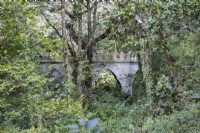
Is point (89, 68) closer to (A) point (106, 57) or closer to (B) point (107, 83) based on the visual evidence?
(A) point (106, 57)

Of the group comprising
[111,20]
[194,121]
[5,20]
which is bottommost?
[194,121]

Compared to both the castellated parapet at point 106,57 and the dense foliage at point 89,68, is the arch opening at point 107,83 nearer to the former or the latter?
the castellated parapet at point 106,57

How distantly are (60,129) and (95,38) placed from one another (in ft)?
14.5

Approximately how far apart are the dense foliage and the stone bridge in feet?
1.52

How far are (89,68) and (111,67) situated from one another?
2757 mm

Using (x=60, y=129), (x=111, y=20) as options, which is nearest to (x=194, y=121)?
(x=60, y=129)

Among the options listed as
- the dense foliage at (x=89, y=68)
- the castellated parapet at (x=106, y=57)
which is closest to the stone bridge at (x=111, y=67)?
the castellated parapet at (x=106, y=57)

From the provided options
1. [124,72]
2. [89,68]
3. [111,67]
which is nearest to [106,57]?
[111,67]

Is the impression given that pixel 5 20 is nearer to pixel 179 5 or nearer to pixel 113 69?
pixel 179 5

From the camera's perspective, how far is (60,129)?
185 inches

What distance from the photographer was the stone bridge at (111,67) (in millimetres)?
8961

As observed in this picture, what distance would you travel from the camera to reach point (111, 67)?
10.8 m

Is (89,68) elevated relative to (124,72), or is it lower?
elevated

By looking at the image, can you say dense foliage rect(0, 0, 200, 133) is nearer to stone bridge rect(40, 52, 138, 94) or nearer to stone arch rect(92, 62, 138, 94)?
stone bridge rect(40, 52, 138, 94)
